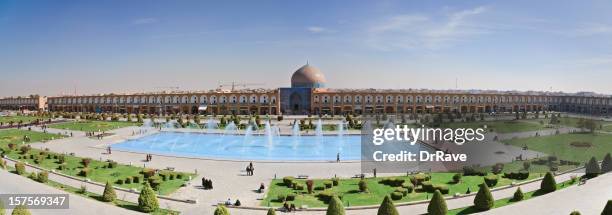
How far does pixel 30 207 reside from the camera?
19.7m

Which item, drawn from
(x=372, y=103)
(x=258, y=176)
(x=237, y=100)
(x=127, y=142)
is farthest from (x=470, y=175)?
(x=237, y=100)

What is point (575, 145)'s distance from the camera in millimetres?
33656

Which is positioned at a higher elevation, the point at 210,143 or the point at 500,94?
the point at 500,94

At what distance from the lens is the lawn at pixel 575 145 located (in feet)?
105

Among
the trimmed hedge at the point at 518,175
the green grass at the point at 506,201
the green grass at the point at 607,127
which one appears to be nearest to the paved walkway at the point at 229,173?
the green grass at the point at 506,201

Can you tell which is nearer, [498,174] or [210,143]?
[498,174]

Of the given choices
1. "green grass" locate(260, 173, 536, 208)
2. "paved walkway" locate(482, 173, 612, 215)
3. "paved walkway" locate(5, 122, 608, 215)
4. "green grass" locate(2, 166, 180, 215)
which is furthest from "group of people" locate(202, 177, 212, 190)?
"paved walkway" locate(482, 173, 612, 215)

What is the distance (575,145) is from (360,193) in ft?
69.4

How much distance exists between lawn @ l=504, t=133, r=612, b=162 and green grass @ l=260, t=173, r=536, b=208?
9974 millimetres

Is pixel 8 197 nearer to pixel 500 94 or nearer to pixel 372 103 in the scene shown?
pixel 372 103

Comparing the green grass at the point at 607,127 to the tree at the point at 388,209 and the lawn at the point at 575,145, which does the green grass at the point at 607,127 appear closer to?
the lawn at the point at 575,145

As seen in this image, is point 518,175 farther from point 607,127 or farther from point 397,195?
point 607,127

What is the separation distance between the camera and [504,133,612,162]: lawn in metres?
32.0

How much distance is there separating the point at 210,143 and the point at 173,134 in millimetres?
10342
